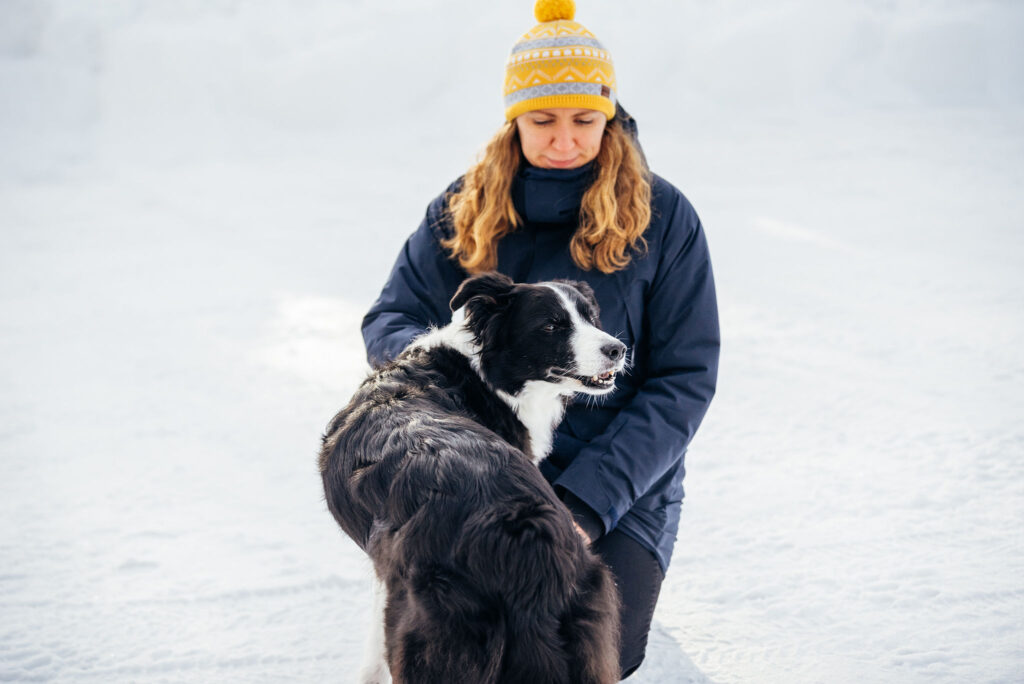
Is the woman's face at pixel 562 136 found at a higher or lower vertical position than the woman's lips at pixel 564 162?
higher

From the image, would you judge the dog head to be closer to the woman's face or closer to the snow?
the woman's face

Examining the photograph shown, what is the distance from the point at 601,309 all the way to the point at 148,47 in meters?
8.95

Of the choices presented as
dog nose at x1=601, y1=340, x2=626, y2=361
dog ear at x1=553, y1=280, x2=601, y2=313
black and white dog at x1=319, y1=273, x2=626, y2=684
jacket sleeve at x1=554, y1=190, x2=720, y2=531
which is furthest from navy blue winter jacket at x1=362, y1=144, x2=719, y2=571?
black and white dog at x1=319, y1=273, x2=626, y2=684

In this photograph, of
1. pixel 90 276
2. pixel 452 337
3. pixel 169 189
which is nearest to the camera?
pixel 452 337

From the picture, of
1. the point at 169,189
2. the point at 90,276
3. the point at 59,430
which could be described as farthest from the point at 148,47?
the point at 59,430

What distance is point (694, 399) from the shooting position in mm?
2234

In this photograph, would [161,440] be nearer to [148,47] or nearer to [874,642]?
[874,642]

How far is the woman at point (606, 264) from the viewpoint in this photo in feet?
7.17

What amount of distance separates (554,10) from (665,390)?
112cm

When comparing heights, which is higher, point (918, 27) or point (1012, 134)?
point (918, 27)

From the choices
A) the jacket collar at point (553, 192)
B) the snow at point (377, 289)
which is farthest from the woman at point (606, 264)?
the snow at point (377, 289)

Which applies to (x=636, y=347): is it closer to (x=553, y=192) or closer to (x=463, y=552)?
(x=553, y=192)

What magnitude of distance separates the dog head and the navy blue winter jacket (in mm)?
210

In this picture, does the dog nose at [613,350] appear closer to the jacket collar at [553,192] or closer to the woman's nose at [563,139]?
the jacket collar at [553,192]
